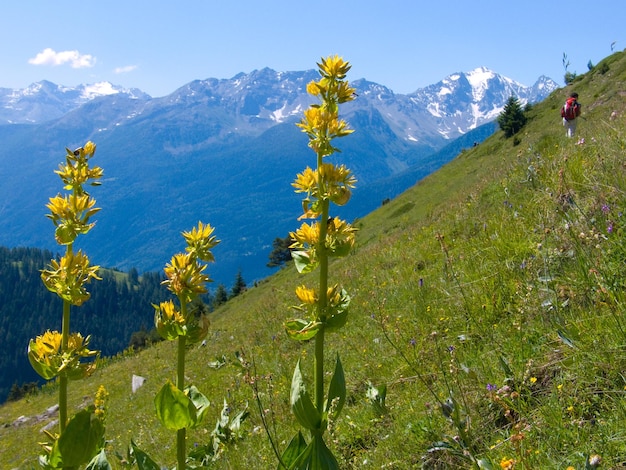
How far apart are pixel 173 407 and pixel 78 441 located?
0.51 meters

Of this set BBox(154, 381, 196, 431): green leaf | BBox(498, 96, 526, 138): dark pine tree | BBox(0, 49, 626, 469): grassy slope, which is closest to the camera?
BBox(154, 381, 196, 431): green leaf

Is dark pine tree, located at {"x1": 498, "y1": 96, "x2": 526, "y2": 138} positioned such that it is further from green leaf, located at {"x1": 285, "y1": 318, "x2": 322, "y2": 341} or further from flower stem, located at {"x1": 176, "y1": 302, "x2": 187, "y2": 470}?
flower stem, located at {"x1": 176, "y1": 302, "x2": 187, "y2": 470}

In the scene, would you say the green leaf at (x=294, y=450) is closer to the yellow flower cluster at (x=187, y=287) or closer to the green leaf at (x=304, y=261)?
the yellow flower cluster at (x=187, y=287)

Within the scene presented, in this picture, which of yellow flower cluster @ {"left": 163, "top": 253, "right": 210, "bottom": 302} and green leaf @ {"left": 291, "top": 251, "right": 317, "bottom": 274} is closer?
yellow flower cluster @ {"left": 163, "top": 253, "right": 210, "bottom": 302}

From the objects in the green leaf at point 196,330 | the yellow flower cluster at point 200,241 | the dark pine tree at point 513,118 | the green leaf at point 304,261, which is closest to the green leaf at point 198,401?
the green leaf at point 196,330

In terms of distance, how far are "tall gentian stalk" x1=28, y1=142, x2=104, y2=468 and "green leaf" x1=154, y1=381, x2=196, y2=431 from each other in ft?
1.29

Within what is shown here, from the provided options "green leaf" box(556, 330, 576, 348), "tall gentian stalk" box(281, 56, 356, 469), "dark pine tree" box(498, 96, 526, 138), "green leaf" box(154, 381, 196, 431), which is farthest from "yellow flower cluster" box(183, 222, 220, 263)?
"dark pine tree" box(498, 96, 526, 138)

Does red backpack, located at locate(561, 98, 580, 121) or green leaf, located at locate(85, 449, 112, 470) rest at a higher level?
red backpack, located at locate(561, 98, 580, 121)

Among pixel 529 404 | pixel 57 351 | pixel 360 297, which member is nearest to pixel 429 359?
pixel 529 404

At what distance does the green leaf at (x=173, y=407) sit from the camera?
7.48ft

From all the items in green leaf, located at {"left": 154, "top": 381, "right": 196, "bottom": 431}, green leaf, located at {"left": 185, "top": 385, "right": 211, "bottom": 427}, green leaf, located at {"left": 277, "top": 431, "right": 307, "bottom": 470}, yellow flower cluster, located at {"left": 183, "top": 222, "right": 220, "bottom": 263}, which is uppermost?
yellow flower cluster, located at {"left": 183, "top": 222, "right": 220, "bottom": 263}

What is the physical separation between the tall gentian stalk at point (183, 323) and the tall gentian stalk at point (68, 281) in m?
0.41

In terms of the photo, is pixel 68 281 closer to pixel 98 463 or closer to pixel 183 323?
pixel 183 323

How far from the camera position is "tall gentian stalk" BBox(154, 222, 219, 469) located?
2.30 meters
